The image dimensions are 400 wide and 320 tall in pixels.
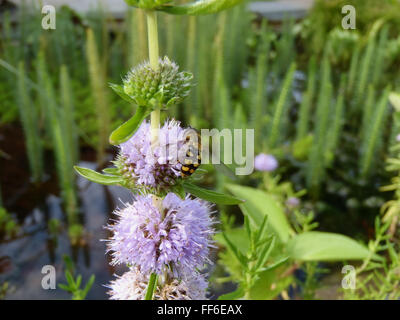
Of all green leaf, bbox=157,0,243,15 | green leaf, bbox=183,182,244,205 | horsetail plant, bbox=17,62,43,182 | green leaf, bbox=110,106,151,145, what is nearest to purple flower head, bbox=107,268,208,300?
green leaf, bbox=183,182,244,205

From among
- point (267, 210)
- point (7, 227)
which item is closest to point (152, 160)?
point (267, 210)

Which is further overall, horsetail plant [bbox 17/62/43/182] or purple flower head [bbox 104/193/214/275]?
horsetail plant [bbox 17/62/43/182]

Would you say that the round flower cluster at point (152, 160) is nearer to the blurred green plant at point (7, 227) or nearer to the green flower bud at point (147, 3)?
the green flower bud at point (147, 3)

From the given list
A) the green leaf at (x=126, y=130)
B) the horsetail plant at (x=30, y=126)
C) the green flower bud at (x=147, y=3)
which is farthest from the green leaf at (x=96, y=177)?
the horsetail plant at (x=30, y=126)

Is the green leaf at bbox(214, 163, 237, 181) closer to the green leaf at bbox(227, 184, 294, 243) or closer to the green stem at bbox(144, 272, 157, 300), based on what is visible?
the green stem at bbox(144, 272, 157, 300)

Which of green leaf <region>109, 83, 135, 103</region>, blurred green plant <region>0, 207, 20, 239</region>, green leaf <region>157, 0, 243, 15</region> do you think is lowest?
blurred green plant <region>0, 207, 20, 239</region>
